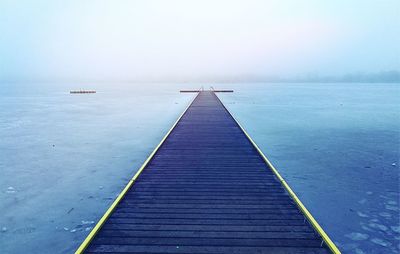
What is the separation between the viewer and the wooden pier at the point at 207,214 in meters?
4.87

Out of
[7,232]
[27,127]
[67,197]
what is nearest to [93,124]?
[27,127]

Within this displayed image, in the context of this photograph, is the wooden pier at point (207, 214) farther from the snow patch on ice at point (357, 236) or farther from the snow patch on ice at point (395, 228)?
the snow patch on ice at point (395, 228)

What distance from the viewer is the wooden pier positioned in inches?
192

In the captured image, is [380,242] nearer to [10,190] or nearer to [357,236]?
[357,236]

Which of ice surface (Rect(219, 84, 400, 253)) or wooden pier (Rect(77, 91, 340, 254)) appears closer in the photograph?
wooden pier (Rect(77, 91, 340, 254))

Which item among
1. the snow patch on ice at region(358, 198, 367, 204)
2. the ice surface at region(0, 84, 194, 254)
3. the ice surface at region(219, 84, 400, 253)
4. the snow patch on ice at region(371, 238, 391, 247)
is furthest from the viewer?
the snow patch on ice at region(358, 198, 367, 204)

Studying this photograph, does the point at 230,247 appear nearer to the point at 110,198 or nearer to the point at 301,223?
the point at 301,223

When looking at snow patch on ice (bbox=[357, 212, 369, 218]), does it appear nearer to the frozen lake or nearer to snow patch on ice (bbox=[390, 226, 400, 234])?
the frozen lake

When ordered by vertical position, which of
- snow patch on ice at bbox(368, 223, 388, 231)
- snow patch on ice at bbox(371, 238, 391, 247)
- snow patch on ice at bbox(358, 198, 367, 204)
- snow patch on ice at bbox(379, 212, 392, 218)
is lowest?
snow patch on ice at bbox(371, 238, 391, 247)

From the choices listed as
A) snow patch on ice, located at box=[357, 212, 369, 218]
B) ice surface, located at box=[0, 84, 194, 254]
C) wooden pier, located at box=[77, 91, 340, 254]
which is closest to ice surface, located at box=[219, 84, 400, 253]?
snow patch on ice, located at box=[357, 212, 369, 218]

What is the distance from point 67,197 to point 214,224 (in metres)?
5.51

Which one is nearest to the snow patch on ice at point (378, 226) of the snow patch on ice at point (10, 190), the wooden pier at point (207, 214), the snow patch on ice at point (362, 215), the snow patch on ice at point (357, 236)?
the snow patch on ice at point (362, 215)

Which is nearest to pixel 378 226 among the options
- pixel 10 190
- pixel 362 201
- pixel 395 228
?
pixel 395 228

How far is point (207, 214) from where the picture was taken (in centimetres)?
587
